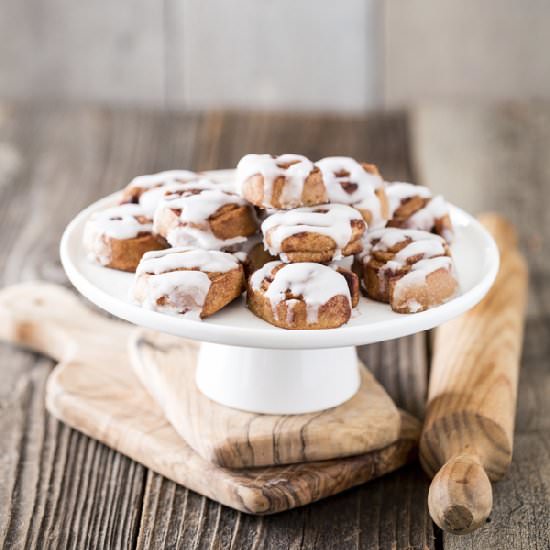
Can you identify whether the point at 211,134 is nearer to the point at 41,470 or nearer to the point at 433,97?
the point at 433,97

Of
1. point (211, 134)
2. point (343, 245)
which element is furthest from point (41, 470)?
point (211, 134)

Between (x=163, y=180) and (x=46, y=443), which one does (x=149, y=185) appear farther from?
(x=46, y=443)

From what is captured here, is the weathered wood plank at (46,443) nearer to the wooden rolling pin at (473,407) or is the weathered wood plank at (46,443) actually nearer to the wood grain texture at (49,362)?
the wood grain texture at (49,362)

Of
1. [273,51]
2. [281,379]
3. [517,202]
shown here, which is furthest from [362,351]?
[273,51]

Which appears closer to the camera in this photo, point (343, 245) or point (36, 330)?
point (343, 245)

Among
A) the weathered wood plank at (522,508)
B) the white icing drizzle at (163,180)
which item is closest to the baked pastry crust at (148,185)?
the white icing drizzle at (163,180)

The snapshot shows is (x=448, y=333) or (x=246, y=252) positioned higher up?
(x=246, y=252)
